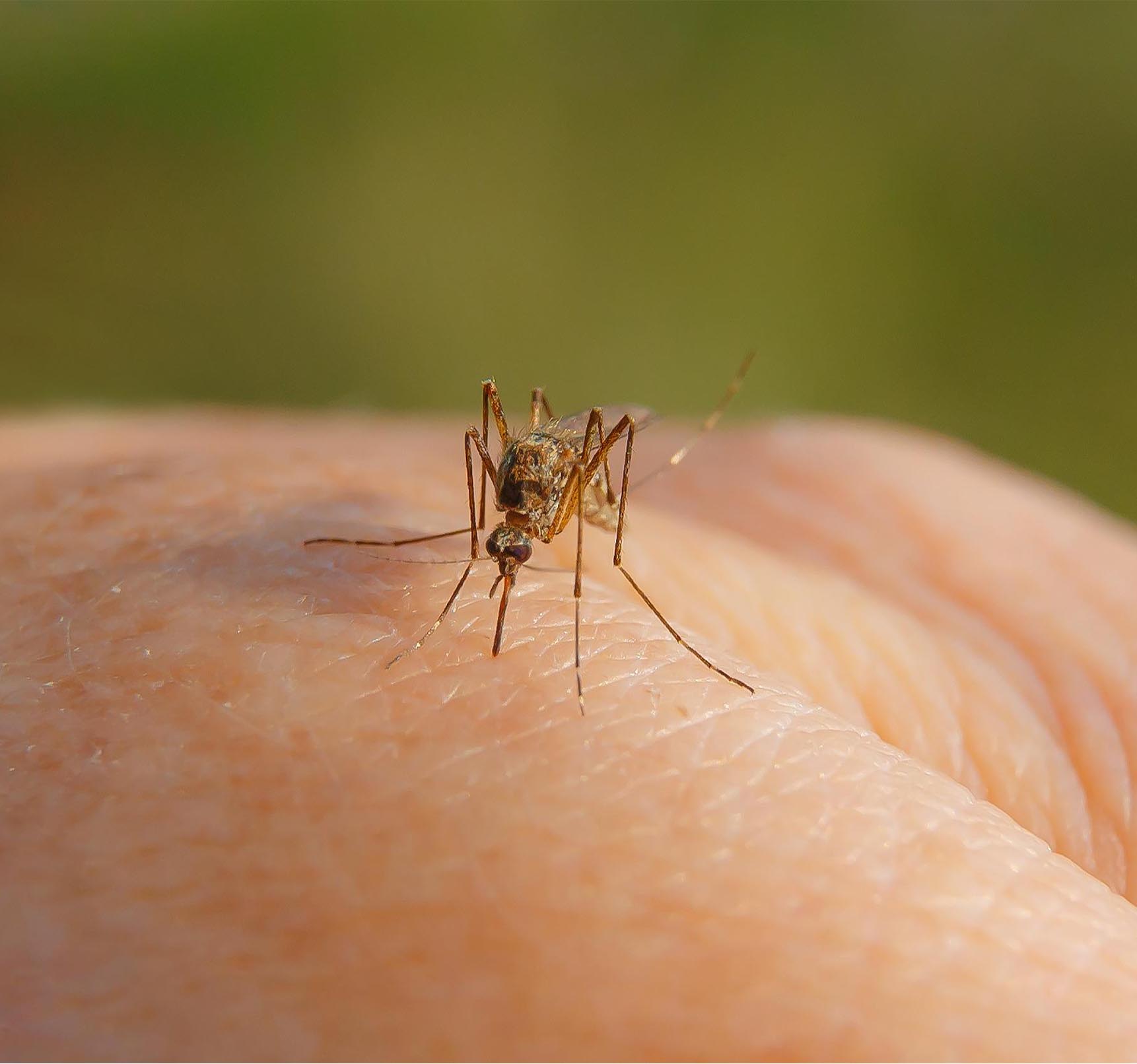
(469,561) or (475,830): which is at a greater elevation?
(469,561)

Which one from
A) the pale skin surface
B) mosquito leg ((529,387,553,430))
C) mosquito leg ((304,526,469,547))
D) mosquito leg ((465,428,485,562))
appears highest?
mosquito leg ((529,387,553,430))

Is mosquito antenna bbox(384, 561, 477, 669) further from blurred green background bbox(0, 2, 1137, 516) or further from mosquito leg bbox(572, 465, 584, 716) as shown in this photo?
blurred green background bbox(0, 2, 1137, 516)

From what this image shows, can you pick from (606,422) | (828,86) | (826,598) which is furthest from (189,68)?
(826,598)

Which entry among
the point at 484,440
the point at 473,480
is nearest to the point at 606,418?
the point at 484,440

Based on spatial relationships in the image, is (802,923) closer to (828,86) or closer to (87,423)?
(87,423)

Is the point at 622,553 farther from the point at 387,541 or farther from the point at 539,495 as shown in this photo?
the point at 387,541

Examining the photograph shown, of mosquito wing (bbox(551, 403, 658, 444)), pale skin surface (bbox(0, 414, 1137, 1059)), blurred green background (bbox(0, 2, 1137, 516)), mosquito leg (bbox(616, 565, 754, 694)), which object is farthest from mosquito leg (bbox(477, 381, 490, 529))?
blurred green background (bbox(0, 2, 1137, 516))

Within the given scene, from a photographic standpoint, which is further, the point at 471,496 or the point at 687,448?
the point at 687,448
